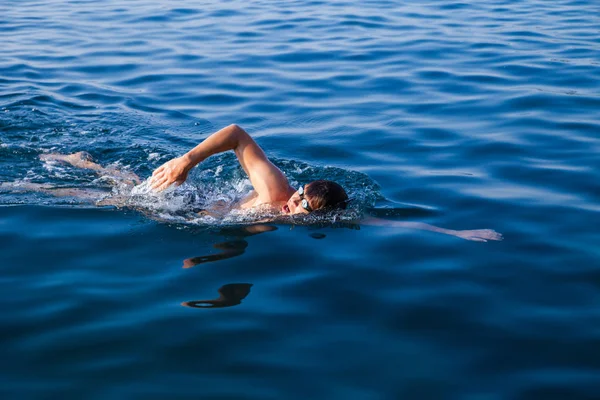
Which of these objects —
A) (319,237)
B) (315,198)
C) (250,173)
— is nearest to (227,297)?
(319,237)

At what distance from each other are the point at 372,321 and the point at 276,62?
8256mm

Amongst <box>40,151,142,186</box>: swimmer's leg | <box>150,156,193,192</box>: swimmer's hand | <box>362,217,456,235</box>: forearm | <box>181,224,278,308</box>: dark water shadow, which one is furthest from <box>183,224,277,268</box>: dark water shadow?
<box>40,151,142,186</box>: swimmer's leg

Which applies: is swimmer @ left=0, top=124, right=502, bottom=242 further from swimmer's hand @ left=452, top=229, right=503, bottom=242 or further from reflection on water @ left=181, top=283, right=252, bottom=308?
reflection on water @ left=181, top=283, right=252, bottom=308

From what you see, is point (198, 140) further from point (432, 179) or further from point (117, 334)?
point (117, 334)

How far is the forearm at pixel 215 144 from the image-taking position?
21.0 feet

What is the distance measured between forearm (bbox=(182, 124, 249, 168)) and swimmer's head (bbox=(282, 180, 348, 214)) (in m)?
0.67

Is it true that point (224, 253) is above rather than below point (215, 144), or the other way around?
below

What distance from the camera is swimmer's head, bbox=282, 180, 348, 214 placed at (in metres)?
6.44

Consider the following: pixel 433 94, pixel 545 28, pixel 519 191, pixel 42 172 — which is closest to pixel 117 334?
pixel 42 172

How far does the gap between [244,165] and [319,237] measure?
1001 millimetres

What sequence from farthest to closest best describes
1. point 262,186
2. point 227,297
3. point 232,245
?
point 262,186, point 232,245, point 227,297

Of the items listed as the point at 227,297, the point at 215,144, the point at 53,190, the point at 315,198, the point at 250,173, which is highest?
the point at 215,144

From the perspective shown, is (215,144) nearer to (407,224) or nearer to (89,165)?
(407,224)

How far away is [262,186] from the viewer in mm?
6672
